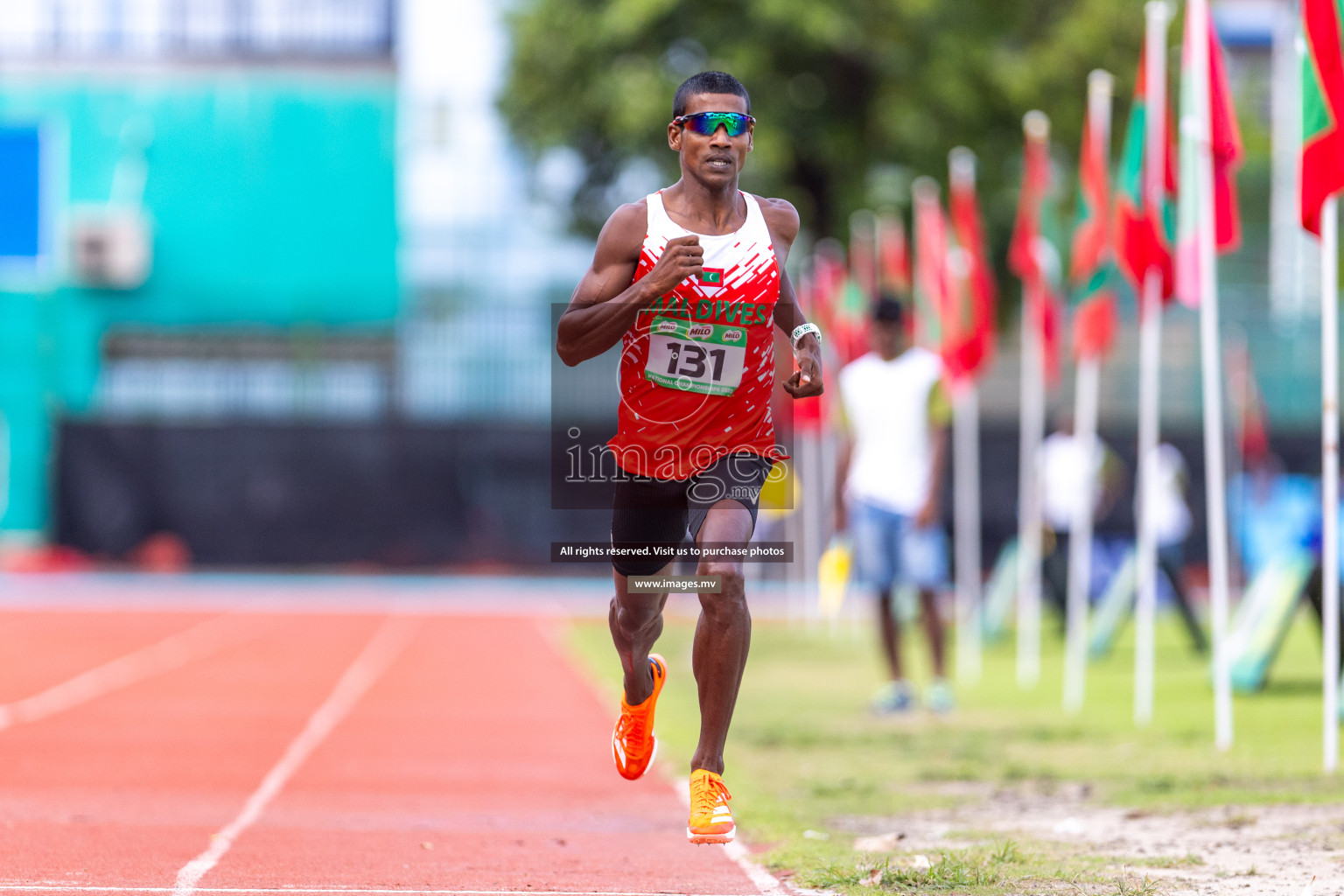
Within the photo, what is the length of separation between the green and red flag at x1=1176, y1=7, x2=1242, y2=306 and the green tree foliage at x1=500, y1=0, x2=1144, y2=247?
52.8 feet

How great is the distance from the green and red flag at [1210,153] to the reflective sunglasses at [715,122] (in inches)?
172

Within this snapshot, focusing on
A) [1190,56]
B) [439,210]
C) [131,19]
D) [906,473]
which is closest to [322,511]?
[439,210]

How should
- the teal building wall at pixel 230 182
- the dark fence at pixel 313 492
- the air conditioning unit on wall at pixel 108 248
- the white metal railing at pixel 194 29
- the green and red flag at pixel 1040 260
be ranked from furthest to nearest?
1. the white metal railing at pixel 194 29
2. the teal building wall at pixel 230 182
3. the air conditioning unit on wall at pixel 108 248
4. the dark fence at pixel 313 492
5. the green and red flag at pixel 1040 260

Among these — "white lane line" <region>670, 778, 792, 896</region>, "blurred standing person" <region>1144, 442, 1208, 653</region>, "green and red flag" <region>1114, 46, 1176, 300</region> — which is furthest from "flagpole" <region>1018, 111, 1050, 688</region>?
"white lane line" <region>670, 778, 792, 896</region>

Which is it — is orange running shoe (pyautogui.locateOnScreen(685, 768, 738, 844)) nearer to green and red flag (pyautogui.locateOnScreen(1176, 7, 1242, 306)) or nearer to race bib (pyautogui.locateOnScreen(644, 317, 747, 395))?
race bib (pyautogui.locateOnScreen(644, 317, 747, 395))

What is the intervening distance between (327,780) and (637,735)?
2511mm

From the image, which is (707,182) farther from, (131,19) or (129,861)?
(131,19)

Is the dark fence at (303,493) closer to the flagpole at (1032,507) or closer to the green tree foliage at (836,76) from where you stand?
the green tree foliage at (836,76)

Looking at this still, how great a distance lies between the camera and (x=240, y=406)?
28797 mm

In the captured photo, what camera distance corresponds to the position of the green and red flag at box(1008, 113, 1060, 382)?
Answer: 42.4 ft

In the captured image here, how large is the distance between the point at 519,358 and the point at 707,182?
23066mm

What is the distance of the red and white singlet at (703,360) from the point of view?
538 cm

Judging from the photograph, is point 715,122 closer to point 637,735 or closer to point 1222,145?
point 637,735

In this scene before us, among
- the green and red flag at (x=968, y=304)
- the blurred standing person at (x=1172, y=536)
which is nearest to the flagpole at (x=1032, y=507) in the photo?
the green and red flag at (x=968, y=304)
